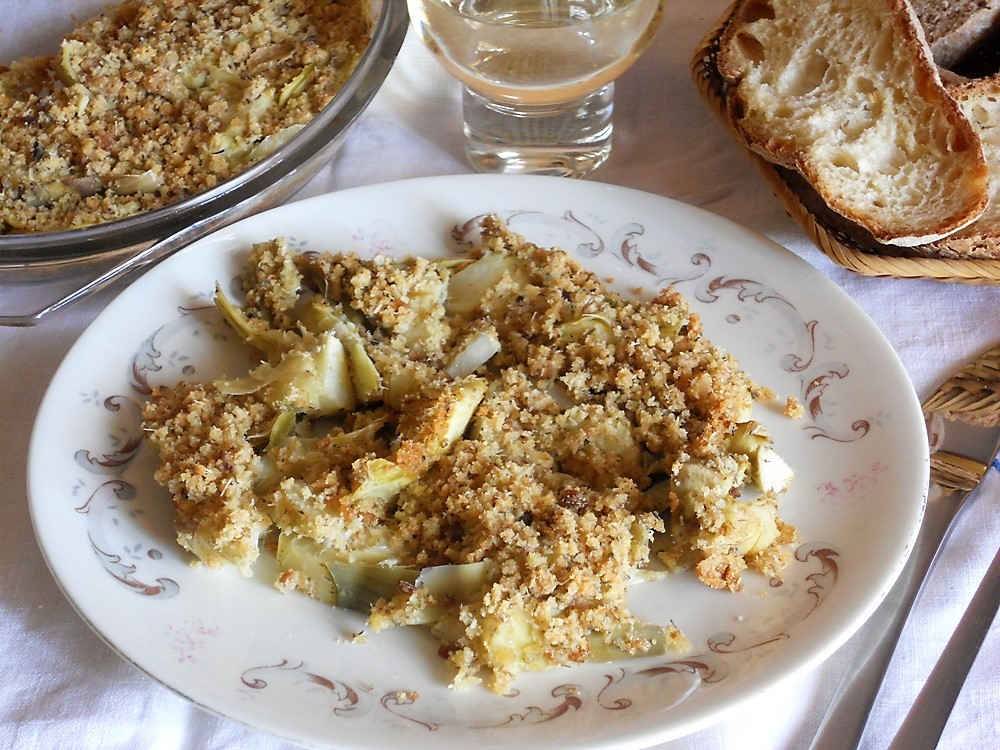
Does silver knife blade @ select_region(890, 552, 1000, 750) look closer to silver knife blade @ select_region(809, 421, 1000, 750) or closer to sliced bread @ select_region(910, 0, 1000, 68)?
silver knife blade @ select_region(809, 421, 1000, 750)

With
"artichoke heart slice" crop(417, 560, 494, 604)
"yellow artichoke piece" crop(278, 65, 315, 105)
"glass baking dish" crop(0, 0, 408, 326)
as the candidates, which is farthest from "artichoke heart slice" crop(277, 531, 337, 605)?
"yellow artichoke piece" crop(278, 65, 315, 105)

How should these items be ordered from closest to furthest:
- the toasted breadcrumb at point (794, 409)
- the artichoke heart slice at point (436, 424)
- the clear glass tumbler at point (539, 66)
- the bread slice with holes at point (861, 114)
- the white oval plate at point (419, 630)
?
the white oval plate at point (419, 630), the artichoke heart slice at point (436, 424), the toasted breadcrumb at point (794, 409), the bread slice with holes at point (861, 114), the clear glass tumbler at point (539, 66)

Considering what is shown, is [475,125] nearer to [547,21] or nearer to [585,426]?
[547,21]

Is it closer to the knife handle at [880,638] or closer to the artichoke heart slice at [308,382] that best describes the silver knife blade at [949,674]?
the knife handle at [880,638]

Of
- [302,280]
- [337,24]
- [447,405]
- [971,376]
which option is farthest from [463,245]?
[971,376]

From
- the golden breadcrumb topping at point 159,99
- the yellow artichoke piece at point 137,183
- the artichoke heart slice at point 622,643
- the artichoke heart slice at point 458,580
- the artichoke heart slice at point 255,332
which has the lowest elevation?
the artichoke heart slice at point 622,643

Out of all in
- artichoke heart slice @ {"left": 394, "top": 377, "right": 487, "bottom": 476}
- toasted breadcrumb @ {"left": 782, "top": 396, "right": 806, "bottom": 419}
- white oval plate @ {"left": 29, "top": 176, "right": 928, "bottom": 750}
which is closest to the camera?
white oval plate @ {"left": 29, "top": 176, "right": 928, "bottom": 750}

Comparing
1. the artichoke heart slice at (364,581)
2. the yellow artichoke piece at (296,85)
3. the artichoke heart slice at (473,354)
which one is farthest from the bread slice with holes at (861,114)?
the artichoke heart slice at (364,581)
